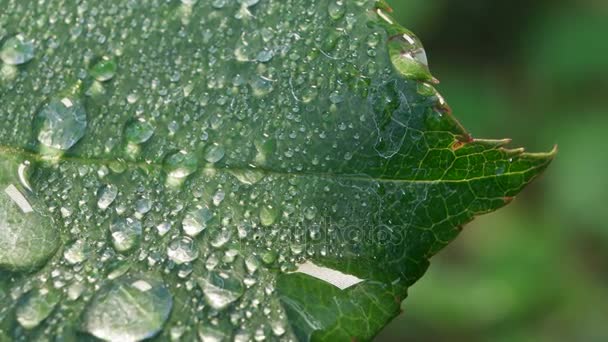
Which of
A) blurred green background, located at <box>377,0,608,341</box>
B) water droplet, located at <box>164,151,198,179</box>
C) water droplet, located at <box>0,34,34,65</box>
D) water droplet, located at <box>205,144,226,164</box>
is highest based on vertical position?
water droplet, located at <box>0,34,34,65</box>

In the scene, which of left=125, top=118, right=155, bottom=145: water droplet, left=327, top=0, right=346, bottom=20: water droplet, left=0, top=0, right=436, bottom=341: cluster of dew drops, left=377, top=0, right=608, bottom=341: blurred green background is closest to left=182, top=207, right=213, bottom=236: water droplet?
left=0, top=0, right=436, bottom=341: cluster of dew drops

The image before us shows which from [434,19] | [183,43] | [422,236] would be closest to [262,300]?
[422,236]

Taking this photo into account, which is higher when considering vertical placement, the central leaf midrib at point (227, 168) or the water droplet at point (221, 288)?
the central leaf midrib at point (227, 168)

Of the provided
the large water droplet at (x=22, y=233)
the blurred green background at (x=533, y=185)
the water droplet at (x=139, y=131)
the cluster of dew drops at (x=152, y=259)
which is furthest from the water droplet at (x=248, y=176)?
the blurred green background at (x=533, y=185)

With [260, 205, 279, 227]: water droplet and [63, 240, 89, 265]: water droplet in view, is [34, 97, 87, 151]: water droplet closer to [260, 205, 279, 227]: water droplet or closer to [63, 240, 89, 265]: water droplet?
[63, 240, 89, 265]: water droplet

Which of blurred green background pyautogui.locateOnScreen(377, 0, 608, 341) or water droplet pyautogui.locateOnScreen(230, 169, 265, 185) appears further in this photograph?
blurred green background pyautogui.locateOnScreen(377, 0, 608, 341)

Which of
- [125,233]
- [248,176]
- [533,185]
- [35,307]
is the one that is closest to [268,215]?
[248,176]

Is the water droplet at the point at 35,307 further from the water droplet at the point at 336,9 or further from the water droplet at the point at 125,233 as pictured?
the water droplet at the point at 336,9
